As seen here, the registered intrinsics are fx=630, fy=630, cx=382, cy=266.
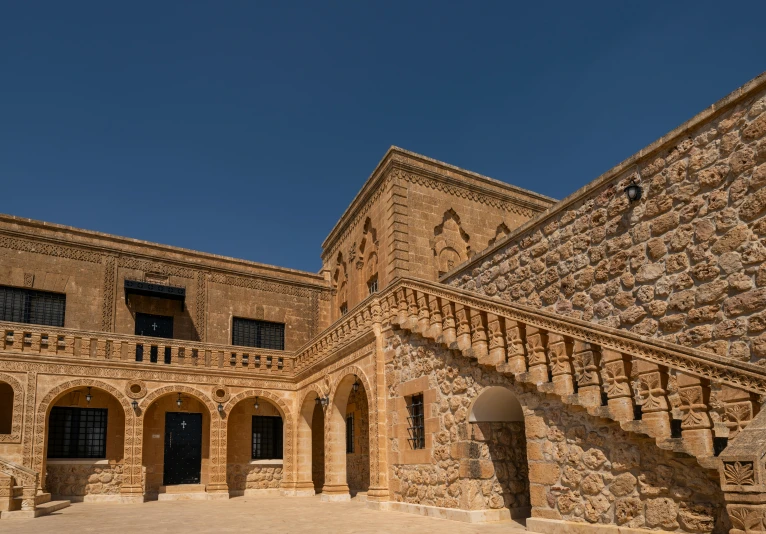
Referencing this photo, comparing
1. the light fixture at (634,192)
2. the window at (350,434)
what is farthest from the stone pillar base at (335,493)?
the light fixture at (634,192)

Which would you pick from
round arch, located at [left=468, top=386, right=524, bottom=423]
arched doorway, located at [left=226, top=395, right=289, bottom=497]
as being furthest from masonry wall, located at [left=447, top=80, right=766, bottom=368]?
arched doorway, located at [left=226, top=395, right=289, bottom=497]

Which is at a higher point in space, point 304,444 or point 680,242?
point 680,242

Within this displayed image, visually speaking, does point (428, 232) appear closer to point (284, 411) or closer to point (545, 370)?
point (284, 411)

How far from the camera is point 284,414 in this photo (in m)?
18.2

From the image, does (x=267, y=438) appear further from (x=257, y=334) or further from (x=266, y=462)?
(x=257, y=334)

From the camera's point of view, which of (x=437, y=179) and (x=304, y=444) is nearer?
(x=304, y=444)

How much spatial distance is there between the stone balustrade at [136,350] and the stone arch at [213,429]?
0.70 m

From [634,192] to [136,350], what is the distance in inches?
527

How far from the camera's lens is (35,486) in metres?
12.9

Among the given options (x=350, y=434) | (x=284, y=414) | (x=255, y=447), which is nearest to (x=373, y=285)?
(x=350, y=434)

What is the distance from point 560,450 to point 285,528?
4.19 m

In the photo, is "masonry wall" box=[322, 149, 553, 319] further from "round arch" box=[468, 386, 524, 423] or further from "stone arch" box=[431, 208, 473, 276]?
"round arch" box=[468, 386, 524, 423]

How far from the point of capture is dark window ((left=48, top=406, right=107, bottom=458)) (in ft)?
53.8

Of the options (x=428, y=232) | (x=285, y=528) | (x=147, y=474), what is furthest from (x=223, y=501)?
(x=428, y=232)
